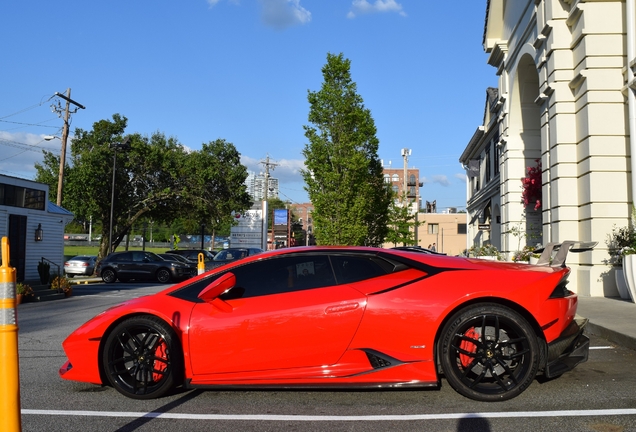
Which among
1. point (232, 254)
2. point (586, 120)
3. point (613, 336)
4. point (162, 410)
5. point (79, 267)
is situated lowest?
point (162, 410)

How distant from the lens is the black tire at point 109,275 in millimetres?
27688

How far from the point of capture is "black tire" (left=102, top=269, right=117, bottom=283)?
27688 mm

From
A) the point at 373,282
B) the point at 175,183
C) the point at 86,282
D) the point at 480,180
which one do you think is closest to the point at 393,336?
the point at 373,282

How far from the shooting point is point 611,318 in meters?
8.91

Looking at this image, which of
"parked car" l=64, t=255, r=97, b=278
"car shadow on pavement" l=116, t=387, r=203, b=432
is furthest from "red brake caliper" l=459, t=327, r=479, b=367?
"parked car" l=64, t=255, r=97, b=278

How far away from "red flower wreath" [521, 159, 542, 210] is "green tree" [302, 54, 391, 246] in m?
12.2

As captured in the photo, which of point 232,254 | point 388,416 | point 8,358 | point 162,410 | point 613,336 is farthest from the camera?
point 232,254

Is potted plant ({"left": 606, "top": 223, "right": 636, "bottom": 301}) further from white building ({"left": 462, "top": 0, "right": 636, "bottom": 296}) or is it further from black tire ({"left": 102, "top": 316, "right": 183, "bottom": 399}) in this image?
black tire ({"left": 102, "top": 316, "right": 183, "bottom": 399})

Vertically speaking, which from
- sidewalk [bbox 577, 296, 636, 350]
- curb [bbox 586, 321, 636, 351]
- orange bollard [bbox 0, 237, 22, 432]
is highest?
orange bollard [bbox 0, 237, 22, 432]

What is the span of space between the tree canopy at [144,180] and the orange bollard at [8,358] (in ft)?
113

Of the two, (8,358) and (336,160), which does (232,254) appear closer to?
(336,160)

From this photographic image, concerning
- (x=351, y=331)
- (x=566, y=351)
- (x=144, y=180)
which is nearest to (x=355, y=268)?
(x=351, y=331)

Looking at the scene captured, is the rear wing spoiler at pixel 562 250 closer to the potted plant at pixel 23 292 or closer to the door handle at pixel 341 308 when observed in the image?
the door handle at pixel 341 308

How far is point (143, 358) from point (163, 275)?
23.3 metres
